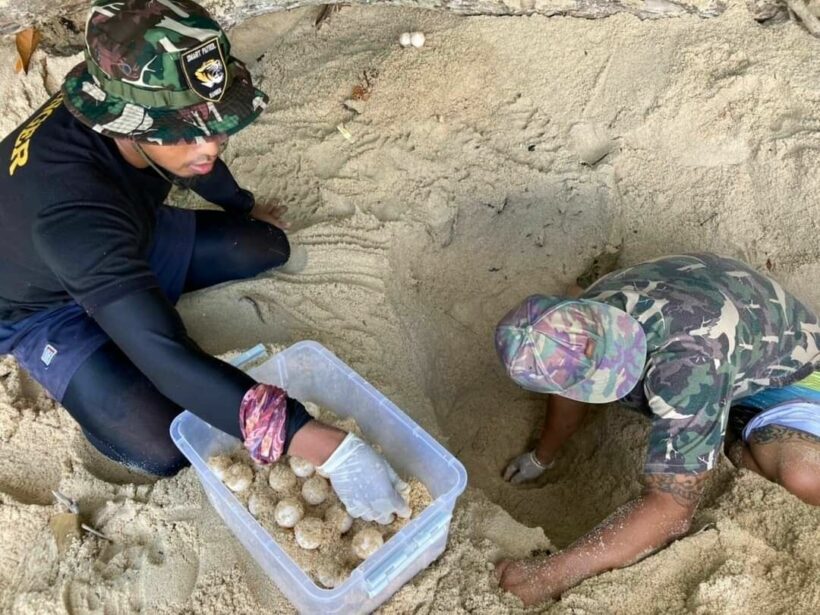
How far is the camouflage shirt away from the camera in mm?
1479

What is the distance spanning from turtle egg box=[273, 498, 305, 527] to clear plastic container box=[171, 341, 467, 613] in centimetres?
6

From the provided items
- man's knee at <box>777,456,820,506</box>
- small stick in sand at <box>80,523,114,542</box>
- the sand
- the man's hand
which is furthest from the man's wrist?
man's knee at <box>777,456,820,506</box>

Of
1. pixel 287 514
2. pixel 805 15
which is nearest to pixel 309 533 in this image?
pixel 287 514

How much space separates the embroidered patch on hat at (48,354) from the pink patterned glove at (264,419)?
650 millimetres

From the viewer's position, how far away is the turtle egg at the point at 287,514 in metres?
1.37

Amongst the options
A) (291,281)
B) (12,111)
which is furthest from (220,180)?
(12,111)

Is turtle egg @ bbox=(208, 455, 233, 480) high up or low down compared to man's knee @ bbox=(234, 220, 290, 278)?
down

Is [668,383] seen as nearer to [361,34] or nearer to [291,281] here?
[291,281]

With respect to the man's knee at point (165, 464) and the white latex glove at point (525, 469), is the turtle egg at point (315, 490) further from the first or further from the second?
the white latex glove at point (525, 469)

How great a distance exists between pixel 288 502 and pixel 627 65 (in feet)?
5.88

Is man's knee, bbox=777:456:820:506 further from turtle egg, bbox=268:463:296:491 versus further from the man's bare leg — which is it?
turtle egg, bbox=268:463:296:491

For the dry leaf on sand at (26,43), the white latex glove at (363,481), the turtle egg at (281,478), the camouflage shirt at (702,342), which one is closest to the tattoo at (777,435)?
A: the camouflage shirt at (702,342)

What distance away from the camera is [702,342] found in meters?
1.53

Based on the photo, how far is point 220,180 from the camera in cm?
197
